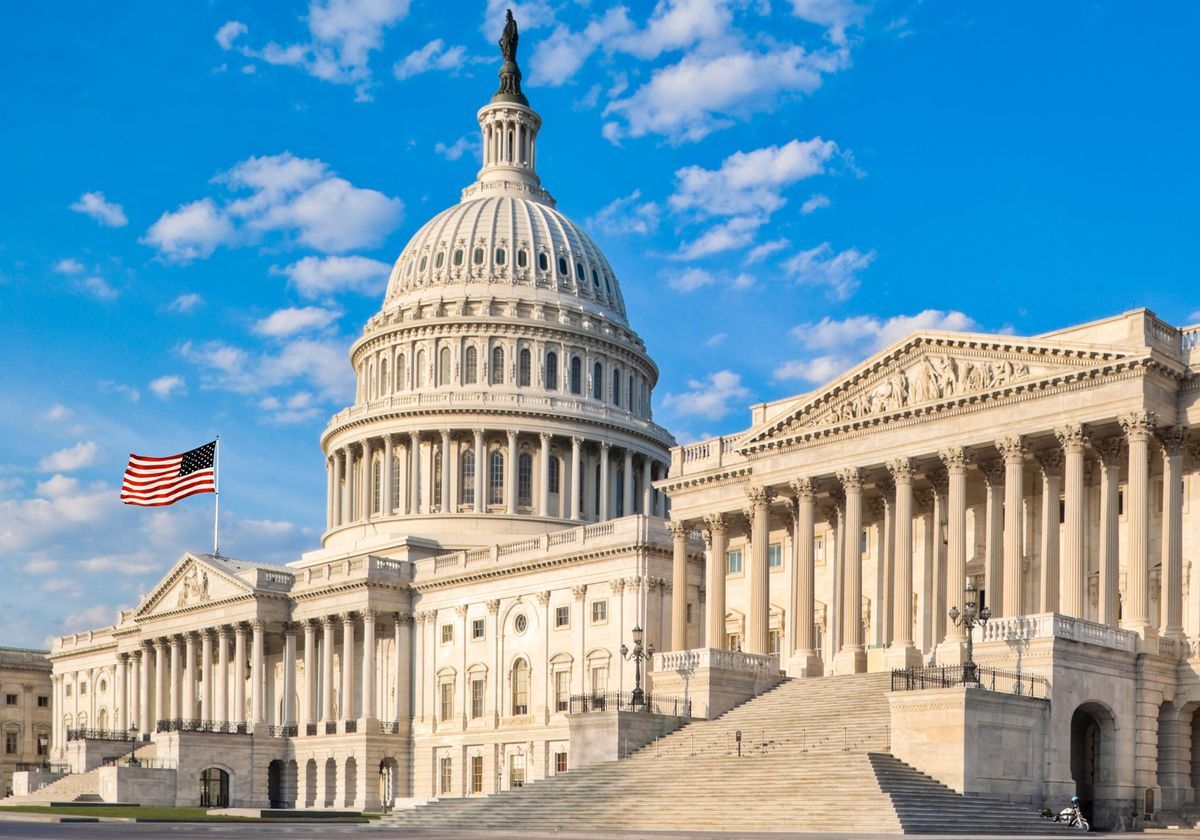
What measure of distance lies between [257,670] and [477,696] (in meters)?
19.4

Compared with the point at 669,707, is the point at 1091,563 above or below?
above

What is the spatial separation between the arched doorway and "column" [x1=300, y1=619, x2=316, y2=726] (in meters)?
6.27

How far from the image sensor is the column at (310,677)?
359 ft

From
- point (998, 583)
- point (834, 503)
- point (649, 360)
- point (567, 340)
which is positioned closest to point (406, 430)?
point (567, 340)

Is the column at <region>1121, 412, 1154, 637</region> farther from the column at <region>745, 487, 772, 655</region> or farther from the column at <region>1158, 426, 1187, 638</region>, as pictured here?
the column at <region>745, 487, 772, 655</region>

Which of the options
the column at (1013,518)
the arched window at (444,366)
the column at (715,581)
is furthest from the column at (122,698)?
the column at (1013,518)

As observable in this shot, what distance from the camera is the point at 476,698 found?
10000 cm

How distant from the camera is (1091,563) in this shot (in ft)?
207

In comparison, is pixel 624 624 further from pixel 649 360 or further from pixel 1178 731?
pixel 649 360

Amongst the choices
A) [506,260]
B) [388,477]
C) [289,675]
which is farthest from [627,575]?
[506,260]

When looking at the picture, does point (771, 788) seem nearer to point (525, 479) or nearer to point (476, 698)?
point (476, 698)

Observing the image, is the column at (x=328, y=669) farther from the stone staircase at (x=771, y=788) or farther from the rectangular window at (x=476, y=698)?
the stone staircase at (x=771, y=788)

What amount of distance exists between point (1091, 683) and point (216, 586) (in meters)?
75.7

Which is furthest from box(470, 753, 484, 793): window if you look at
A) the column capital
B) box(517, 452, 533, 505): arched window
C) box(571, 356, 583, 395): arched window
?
the column capital
